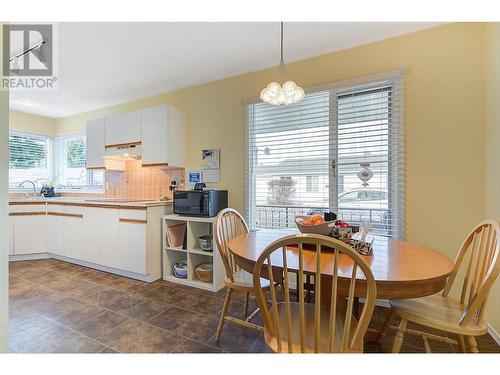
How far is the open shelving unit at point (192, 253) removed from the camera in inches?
96.7

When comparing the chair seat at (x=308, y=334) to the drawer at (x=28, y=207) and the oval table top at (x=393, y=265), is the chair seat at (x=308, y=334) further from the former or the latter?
the drawer at (x=28, y=207)

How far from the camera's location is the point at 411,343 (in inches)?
62.3

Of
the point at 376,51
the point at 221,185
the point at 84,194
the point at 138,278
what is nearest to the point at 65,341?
the point at 138,278

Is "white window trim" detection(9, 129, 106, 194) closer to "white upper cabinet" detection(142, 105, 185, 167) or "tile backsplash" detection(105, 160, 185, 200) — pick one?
"tile backsplash" detection(105, 160, 185, 200)

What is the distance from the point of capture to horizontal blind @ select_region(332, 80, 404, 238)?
2037 millimetres

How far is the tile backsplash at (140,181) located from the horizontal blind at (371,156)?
206cm

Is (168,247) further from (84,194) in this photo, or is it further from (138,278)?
(84,194)

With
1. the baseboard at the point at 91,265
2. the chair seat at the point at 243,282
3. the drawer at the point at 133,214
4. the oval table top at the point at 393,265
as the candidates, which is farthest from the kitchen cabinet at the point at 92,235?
the oval table top at the point at 393,265

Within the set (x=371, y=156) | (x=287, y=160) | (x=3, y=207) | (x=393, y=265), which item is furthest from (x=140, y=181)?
(x=393, y=265)

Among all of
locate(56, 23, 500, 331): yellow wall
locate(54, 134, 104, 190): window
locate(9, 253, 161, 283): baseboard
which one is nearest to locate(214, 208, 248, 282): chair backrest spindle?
locate(9, 253, 161, 283): baseboard

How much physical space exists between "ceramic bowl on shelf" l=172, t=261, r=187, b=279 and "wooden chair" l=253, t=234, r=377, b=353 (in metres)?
1.69

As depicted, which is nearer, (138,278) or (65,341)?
(65,341)

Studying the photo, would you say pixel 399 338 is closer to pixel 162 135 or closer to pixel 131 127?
pixel 162 135
